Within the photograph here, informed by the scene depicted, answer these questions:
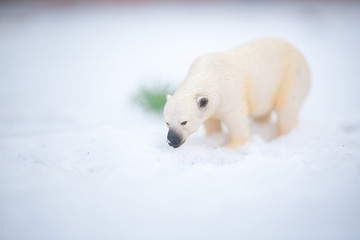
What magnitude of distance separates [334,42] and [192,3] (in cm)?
274

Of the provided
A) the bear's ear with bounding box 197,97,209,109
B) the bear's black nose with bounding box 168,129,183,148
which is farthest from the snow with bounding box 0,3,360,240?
the bear's ear with bounding box 197,97,209,109

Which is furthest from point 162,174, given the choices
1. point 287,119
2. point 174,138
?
point 287,119

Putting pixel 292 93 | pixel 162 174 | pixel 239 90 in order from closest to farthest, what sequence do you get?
pixel 162 174, pixel 239 90, pixel 292 93

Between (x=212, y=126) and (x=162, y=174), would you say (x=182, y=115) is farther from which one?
(x=212, y=126)

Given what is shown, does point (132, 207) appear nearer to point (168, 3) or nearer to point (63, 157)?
point (63, 157)

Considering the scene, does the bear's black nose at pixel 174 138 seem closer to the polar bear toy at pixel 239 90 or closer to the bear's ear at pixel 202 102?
the polar bear toy at pixel 239 90

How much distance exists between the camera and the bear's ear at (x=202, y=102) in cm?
142

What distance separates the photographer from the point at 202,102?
4.68 ft

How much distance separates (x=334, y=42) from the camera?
3.98 m

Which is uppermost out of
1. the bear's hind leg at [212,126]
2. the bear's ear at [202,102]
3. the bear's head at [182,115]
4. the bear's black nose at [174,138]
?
the bear's ear at [202,102]

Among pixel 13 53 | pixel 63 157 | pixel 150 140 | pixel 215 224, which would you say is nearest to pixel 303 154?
pixel 215 224

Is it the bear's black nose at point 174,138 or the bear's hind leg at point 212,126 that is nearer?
the bear's black nose at point 174,138

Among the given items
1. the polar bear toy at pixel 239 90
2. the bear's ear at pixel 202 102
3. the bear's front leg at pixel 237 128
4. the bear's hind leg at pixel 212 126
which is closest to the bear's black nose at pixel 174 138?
the polar bear toy at pixel 239 90

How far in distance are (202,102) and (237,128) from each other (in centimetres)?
35
